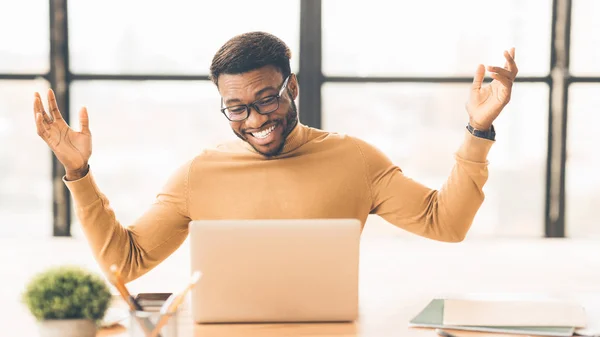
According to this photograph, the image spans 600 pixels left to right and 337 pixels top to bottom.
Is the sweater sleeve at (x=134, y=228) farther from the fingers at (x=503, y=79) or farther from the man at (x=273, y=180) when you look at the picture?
the fingers at (x=503, y=79)

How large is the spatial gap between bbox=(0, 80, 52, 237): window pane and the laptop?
7.19 feet

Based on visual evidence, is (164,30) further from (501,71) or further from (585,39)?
(585,39)

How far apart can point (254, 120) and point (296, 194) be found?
26 cm

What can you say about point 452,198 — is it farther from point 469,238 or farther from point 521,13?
point 521,13

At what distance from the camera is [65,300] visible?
1.25 metres

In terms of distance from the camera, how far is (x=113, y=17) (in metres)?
3.29

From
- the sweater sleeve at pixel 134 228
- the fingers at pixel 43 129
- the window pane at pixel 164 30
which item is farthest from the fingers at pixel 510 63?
the window pane at pixel 164 30

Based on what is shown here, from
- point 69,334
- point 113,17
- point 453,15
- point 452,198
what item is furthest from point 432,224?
point 113,17

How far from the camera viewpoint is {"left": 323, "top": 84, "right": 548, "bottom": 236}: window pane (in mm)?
3287

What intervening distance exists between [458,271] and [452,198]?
0.96 m

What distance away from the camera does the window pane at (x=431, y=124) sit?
129 inches

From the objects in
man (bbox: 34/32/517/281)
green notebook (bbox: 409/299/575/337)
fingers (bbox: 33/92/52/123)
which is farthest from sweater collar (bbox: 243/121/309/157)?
green notebook (bbox: 409/299/575/337)

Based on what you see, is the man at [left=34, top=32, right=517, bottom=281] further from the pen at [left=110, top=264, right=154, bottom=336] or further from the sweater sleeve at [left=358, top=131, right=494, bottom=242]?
the pen at [left=110, top=264, right=154, bottom=336]

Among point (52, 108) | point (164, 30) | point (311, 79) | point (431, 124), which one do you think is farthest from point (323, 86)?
point (52, 108)
